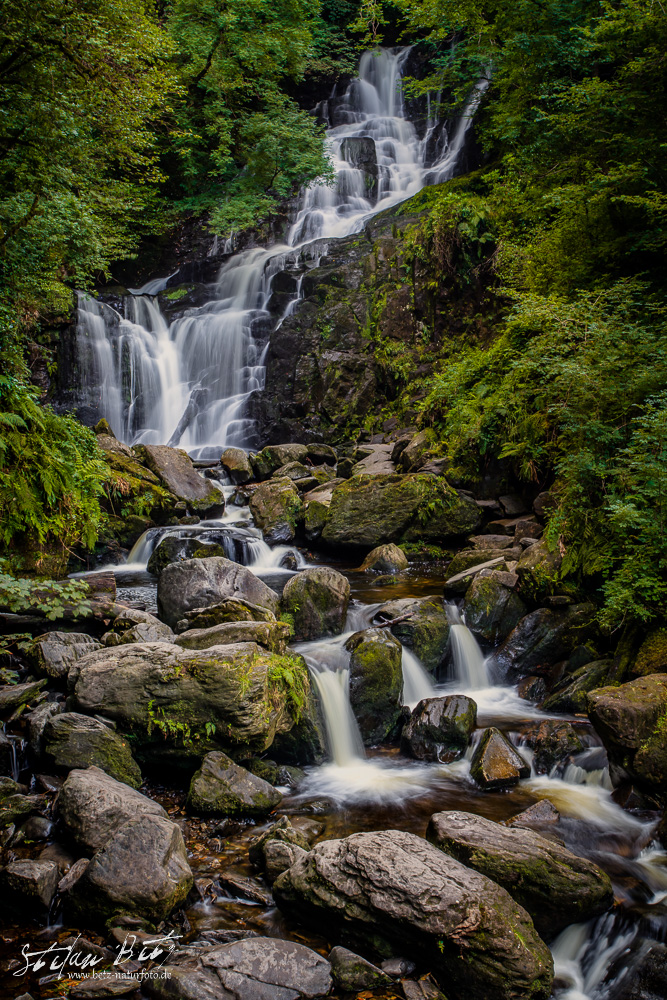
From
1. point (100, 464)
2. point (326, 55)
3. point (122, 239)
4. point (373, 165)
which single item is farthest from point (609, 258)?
point (326, 55)

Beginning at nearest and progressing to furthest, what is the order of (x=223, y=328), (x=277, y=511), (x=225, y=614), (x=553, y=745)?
(x=553, y=745) → (x=225, y=614) → (x=277, y=511) → (x=223, y=328)

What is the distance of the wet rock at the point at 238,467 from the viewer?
14.3 metres

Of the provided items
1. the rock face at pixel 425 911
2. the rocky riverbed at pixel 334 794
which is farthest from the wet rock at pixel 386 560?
the rock face at pixel 425 911

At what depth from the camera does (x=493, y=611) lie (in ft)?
23.8

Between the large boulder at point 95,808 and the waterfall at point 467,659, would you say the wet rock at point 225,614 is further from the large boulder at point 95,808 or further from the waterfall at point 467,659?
the waterfall at point 467,659

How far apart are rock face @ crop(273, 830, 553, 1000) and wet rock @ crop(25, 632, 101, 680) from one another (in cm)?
306

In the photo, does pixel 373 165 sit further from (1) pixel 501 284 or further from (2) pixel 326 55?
(1) pixel 501 284

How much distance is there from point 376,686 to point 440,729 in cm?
78

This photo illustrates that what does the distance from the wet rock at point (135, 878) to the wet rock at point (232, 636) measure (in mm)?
1971

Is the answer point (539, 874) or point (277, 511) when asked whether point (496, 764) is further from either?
point (277, 511)

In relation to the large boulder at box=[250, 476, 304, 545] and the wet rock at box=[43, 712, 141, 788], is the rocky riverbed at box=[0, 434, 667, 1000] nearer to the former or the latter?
the wet rock at box=[43, 712, 141, 788]

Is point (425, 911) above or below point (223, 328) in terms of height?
below

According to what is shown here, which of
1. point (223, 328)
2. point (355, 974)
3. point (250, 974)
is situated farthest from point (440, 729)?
point (223, 328)

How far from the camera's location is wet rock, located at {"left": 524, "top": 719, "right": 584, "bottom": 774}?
16.8 ft
